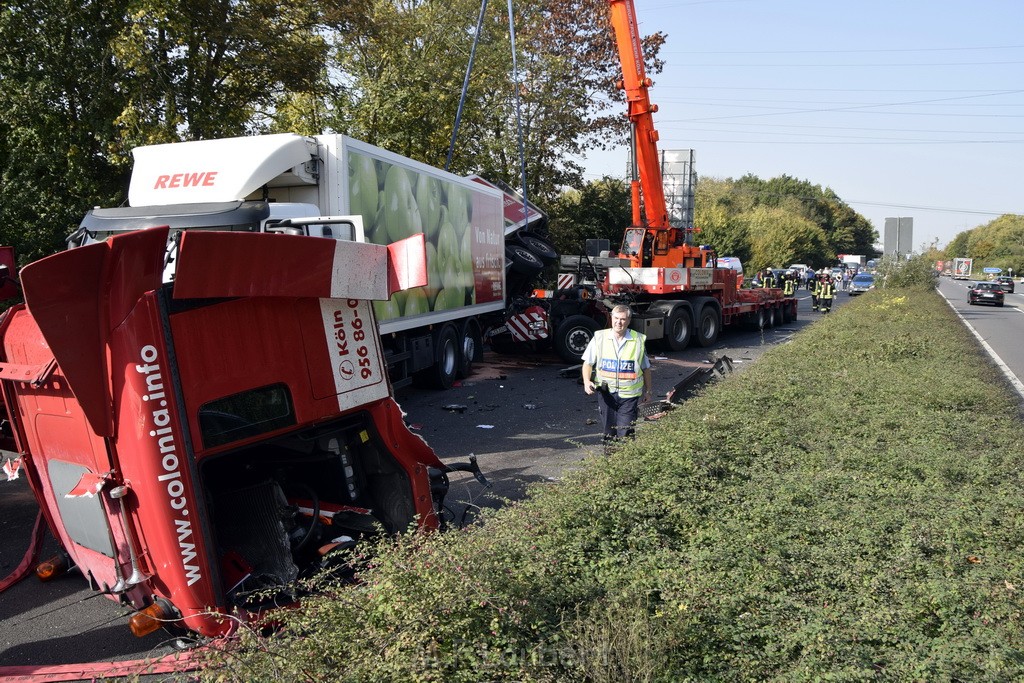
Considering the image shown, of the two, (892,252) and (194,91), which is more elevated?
(194,91)

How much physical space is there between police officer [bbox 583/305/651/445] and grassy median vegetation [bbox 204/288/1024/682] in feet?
3.79

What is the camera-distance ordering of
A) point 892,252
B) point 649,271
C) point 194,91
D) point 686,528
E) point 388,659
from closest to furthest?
point 388,659
point 686,528
point 194,91
point 649,271
point 892,252

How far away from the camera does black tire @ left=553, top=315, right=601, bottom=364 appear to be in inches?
611

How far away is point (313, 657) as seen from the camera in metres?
2.96

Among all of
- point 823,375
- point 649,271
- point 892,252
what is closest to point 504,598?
point 823,375

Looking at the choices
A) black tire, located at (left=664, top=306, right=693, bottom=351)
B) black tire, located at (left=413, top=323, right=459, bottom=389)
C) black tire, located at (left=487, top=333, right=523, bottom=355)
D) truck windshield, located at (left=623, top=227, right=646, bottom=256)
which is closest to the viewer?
black tire, located at (left=413, top=323, right=459, bottom=389)

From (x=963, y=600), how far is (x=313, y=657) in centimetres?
252

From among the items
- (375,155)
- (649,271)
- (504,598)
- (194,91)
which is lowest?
(504,598)

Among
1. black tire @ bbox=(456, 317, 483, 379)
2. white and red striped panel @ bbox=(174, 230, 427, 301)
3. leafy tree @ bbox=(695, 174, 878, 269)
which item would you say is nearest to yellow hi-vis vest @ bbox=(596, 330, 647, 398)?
white and red striped panel @ bbox=(174, 230, 427, 301)

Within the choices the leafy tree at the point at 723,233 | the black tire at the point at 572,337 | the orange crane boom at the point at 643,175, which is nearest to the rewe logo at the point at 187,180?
the black tire at the point at 572,337

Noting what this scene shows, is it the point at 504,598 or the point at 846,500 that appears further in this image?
the point at 846,500

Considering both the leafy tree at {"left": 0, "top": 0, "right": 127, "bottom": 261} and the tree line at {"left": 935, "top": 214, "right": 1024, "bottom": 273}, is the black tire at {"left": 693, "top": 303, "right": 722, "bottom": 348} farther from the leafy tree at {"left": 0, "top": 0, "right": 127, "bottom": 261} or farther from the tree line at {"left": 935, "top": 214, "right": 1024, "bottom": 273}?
the tree line at {"left": 935, "top": 214, "right": 1024, "bottom": 273}

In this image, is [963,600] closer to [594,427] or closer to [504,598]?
[504,598]

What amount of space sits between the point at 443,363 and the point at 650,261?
7.77m
